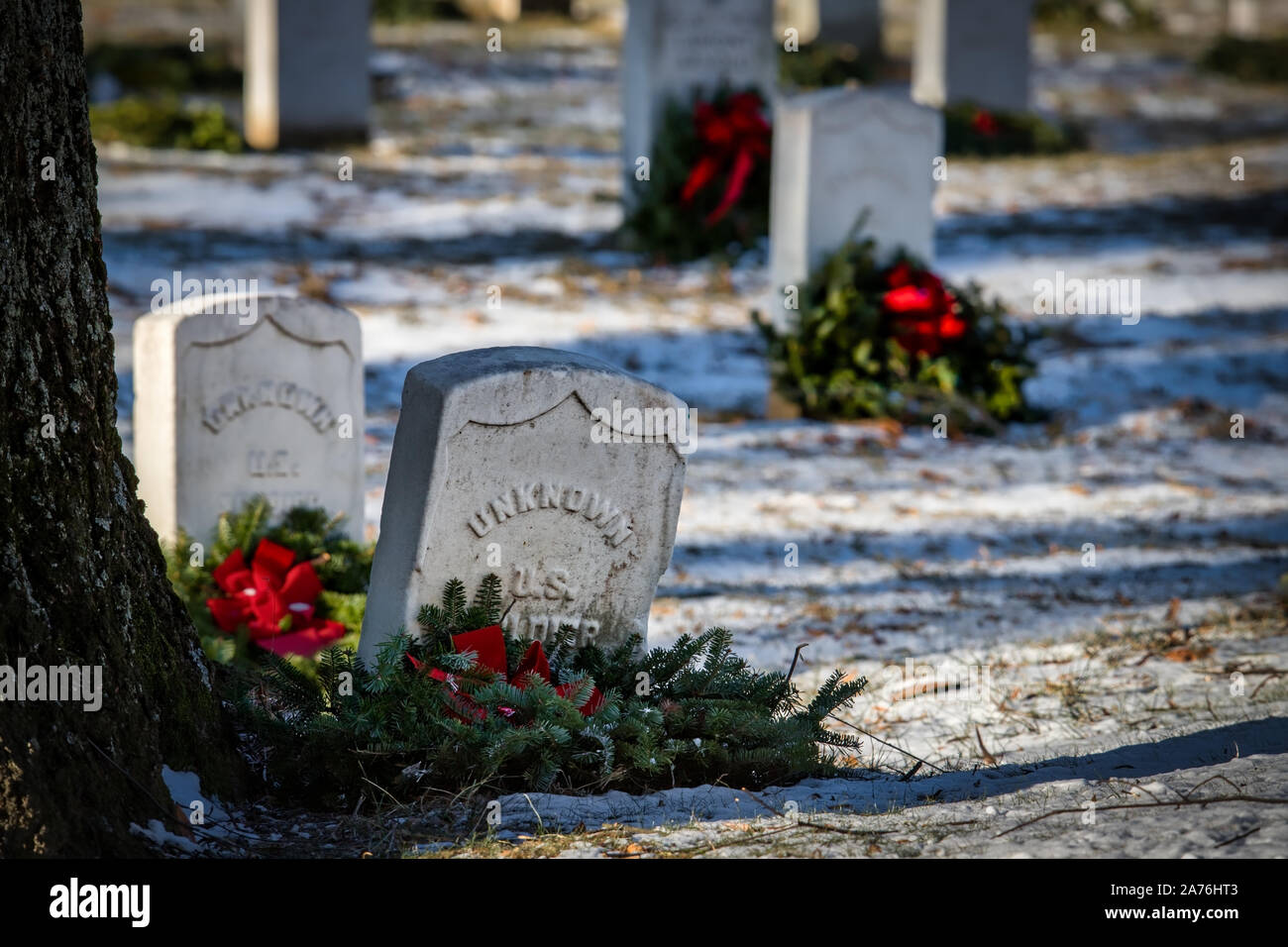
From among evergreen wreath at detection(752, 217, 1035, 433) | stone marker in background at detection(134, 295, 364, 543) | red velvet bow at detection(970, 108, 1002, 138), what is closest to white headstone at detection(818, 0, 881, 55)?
red velvet bow at detection(970, 108, 1002, 138)

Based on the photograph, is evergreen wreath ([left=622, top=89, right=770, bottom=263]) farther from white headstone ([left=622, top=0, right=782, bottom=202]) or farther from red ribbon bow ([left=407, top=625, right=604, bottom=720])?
red ribbon bow ([left=407, top=625, right=604, bottom=720])

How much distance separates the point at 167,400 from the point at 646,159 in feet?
23.0

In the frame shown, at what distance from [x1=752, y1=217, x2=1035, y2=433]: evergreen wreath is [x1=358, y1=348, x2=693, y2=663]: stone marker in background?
478 cm

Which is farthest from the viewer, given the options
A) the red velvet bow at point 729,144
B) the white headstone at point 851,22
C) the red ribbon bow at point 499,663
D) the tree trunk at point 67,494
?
the white headstone at point 851,22

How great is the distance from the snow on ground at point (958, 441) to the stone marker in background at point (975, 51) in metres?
1.56

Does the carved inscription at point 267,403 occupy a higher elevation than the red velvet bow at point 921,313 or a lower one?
lower

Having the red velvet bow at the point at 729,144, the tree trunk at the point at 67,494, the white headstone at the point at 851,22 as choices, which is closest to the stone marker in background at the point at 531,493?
the tree trunk at the point at 67,494

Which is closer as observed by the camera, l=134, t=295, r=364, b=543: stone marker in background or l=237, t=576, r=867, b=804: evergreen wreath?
l=237, t=576, r=867, b=804: evergreen wreath

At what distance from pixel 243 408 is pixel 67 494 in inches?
91.2

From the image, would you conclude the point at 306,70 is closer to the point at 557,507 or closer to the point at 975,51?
the point at 975,51

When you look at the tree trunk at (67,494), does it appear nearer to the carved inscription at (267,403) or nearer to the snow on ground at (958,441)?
the snow on ground at (958,441)

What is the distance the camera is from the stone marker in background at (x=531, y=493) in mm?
3596

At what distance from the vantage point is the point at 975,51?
54.3 feet

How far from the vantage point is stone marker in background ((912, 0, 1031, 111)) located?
647 inches
